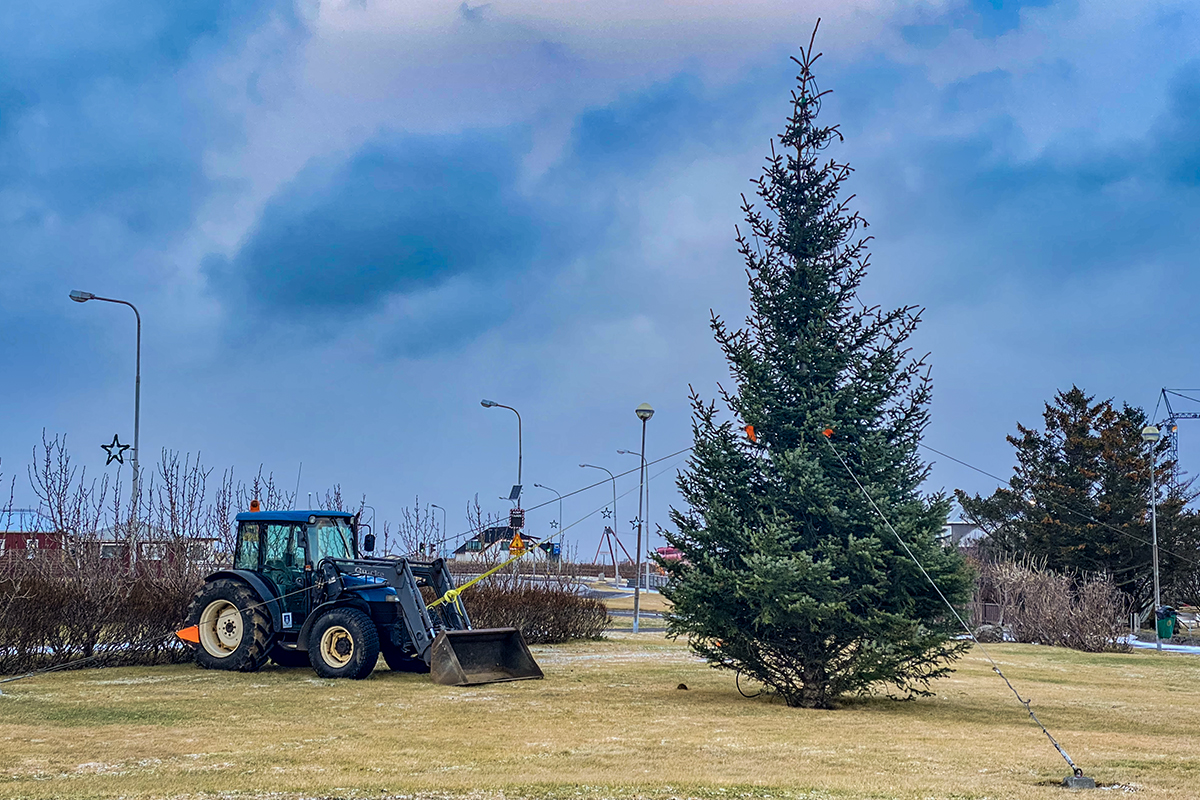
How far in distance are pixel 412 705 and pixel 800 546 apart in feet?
17.8

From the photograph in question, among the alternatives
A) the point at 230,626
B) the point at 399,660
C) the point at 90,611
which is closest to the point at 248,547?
the point at 230,626

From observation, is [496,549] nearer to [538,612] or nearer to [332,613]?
[538,612]

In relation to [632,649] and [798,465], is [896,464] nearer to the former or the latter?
[798,465]

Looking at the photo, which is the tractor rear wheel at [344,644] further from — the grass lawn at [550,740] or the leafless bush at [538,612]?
the leafless bush at [538,612]

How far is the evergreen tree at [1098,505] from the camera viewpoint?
43.6 meters

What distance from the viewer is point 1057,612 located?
3247 centimetres

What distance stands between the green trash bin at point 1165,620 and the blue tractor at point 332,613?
79.3 ft

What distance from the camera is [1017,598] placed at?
3678cm

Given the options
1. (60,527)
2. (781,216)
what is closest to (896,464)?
(781,216)

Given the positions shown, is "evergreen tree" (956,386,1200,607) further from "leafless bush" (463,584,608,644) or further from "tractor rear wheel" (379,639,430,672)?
"tractor rear wheel" (379,639,430,672)

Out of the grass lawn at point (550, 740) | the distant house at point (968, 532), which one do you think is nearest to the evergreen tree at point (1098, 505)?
the distant house at point (968, 532)

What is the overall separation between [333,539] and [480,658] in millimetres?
3437

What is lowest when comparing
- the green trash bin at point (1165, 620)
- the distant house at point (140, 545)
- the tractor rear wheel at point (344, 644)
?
the green trash bin at point (1165, 620)

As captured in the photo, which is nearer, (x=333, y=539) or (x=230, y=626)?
(x=230, y=626)
